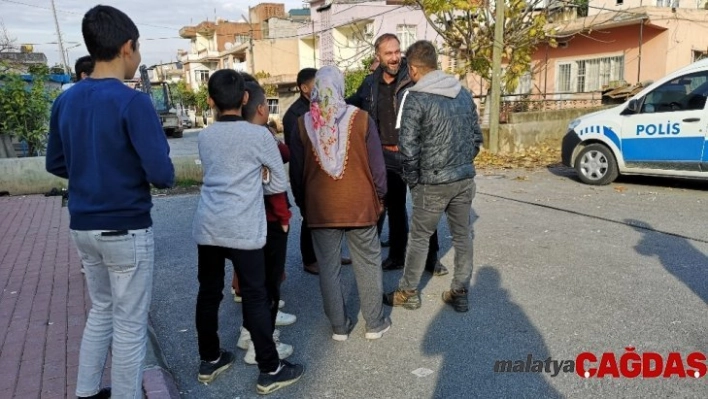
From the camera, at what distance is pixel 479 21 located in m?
13.5

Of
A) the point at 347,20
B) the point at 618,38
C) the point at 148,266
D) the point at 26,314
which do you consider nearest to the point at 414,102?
the point at 148,266

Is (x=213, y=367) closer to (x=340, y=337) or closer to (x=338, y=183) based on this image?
(x=340, y=337)

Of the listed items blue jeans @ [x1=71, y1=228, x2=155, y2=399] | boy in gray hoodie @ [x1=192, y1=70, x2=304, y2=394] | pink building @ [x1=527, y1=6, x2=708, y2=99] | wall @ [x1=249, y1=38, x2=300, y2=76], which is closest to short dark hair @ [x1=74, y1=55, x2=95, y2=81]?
boy in gray hoodie @ [x1=192, y1=70, x2=304, y2=394]

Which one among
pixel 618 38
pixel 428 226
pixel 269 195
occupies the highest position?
pixel 618 38

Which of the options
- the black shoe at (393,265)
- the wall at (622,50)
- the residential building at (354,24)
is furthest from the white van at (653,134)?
the residential building at (354,24)

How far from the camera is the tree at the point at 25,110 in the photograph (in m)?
10.8

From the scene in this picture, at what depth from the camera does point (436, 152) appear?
3617mm

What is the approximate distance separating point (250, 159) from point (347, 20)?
1225 inches

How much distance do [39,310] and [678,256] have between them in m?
5.70

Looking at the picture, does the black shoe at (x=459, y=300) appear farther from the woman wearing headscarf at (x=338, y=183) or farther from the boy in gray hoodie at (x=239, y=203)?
the boy in gray hoodie at (x=239, y=203)

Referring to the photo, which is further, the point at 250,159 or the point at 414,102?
the point at 414,102

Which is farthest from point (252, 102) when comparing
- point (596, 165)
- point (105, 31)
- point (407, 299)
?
point (596, 165)

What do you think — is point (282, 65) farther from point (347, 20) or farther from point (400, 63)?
point (400, 63)

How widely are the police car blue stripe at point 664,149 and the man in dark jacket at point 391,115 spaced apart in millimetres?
5026
